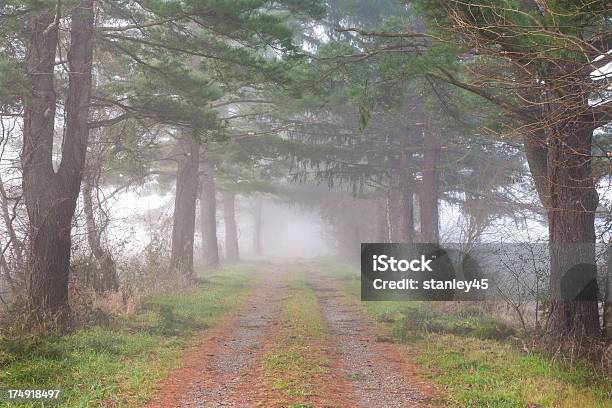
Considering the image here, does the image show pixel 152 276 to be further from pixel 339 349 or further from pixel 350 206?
pixel 350 206

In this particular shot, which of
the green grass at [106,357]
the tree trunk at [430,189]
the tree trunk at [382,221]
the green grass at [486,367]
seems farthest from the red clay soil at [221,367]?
the tree trunk at [382,221]

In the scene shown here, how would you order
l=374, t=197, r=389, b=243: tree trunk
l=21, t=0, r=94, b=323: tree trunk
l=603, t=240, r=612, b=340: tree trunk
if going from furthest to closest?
l=374, t=197, r=389, b=243: tree trunk < l=21, t=0, r=94, b=323: tree trunk < l=603, t=240, r=612, b=340: tree trunk

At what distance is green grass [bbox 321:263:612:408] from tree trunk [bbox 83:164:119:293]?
6.49m

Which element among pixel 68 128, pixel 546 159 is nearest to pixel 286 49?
pixel 68 128

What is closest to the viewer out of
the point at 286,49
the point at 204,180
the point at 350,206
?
the point at 286,49

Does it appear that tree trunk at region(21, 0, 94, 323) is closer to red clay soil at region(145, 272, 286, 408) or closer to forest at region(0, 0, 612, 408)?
forest at region(0, 0, 612, 408)

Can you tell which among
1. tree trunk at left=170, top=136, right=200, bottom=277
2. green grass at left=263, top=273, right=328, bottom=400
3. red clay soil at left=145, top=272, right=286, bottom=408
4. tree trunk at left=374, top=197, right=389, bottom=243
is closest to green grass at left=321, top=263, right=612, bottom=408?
green grass at left=263, top=273, right=328, bottom=400

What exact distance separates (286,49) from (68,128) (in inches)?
188

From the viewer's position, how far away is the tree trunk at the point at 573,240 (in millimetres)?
8703

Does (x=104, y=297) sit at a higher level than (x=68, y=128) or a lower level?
lower

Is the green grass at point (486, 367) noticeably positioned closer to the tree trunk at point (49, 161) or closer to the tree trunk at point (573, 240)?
the tree trunk at point (573, 240)

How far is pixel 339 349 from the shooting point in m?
9.77

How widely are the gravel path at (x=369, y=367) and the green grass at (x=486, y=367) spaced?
0.41 m

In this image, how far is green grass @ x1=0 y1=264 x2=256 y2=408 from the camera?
6727 mm
